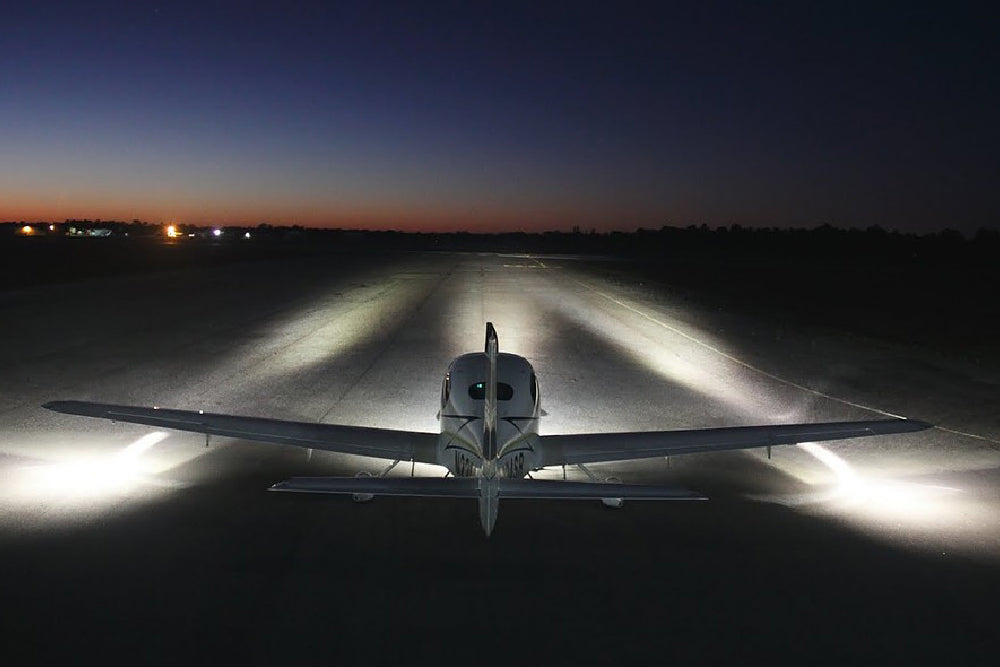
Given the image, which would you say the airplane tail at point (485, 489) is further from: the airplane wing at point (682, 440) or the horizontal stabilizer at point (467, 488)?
the airplane wing at point (682, 440)

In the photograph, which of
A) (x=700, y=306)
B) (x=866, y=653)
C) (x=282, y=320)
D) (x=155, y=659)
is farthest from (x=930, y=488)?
(x=700, y=306)

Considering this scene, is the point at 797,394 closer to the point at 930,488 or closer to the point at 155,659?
the point at 930,488

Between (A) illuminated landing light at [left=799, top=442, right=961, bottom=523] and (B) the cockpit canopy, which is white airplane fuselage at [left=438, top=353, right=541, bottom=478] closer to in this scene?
(B) the cockpit canopy

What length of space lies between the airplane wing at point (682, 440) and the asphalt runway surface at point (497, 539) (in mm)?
909

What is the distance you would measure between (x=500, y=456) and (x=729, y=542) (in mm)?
3529

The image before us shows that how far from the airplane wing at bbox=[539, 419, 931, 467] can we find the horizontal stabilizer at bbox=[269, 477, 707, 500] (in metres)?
2.36

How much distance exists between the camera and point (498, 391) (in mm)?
11250

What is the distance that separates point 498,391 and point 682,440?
3.24m

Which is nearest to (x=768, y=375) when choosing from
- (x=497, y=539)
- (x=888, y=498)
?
(x=888, y=498)

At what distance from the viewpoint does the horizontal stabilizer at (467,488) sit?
7980mm

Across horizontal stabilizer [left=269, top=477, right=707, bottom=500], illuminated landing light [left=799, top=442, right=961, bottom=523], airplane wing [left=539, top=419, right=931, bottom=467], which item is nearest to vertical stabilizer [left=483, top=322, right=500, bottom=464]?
horizontal stabilizer [left=269, top=477, right=707, bottom=500]

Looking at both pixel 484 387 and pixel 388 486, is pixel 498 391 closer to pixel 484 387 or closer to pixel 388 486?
pixel 484 387

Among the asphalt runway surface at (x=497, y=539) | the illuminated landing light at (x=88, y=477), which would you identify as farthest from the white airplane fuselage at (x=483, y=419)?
the illuminated landing light at (x=88, y=477)

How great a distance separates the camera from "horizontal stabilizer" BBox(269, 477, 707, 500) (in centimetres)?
798
